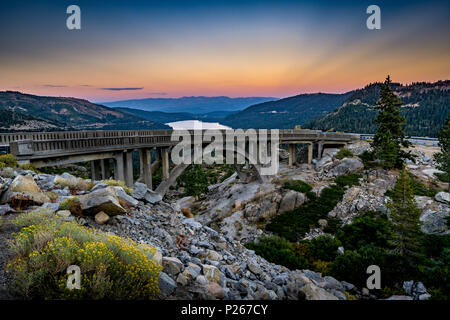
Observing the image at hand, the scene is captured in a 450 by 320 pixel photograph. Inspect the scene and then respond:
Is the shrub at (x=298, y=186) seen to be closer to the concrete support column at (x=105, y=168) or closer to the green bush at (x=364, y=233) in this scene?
the green bush at (x=364, y=233)

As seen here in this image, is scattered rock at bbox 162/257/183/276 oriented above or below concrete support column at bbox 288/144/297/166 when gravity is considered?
above

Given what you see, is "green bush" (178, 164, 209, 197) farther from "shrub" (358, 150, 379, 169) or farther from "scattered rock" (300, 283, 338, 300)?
"scattered rock" (300, 283, 338, 300)

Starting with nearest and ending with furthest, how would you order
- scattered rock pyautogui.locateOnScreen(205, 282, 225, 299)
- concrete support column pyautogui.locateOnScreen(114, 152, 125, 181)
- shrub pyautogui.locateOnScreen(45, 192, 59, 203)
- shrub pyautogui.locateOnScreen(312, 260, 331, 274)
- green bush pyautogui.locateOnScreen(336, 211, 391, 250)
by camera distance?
scattered rock pyautogui.locateOnScreen(205, 282, 225, 299), shrub pyautogui.locateOnScreen(45, 192, 59, 203), shrub pyautogui.locateOnScreen(312, 260, 331, 274), green bush pyautogui.locateOnScreen(336, 211, 391, 250), concrete support column pyautogui.locateOnScreen(114, 152, 125, 181)

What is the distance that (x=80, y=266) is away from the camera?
4.33 m

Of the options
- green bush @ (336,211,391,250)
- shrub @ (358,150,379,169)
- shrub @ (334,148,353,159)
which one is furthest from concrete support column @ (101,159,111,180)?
shrub @ (358,150,379,169)

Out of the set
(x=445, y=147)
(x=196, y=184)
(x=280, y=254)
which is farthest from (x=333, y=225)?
(x=196, y=184)

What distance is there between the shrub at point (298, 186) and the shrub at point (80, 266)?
23.6 meters

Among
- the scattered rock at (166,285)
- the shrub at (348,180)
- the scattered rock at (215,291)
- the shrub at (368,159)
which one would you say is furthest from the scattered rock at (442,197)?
the scattered rock at (166,285)

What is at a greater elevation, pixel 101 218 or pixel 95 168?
pixel 101 218

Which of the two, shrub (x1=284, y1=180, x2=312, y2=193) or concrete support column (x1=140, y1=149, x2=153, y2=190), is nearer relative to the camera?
concrete support column (x1=140, y1=149, x2=153, y2=190)

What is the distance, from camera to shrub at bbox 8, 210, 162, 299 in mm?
3982

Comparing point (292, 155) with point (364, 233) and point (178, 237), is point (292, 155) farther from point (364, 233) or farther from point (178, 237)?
point (178, 237)

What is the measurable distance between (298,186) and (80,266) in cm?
2554

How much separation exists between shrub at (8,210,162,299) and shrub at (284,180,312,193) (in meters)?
23.6
